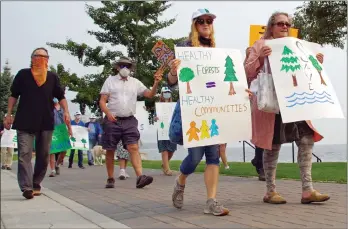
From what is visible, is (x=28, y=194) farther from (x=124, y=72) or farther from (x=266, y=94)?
(x=266, y=94)

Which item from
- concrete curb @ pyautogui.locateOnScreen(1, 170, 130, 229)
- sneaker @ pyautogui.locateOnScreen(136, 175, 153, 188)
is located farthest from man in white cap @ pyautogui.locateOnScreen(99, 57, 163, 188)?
concrete curb @ pyautogui.locateOnScreen(1, 170, 130, 229)

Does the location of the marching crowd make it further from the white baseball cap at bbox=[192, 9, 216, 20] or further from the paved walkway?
the paved walkway

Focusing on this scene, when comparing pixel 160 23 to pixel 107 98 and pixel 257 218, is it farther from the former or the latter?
pixel 257 218

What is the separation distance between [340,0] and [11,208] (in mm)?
13377

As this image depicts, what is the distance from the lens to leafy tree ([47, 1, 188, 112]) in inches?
1359

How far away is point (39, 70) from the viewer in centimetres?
678

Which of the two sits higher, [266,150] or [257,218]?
[266,150]

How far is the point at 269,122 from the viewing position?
5168 millimetres

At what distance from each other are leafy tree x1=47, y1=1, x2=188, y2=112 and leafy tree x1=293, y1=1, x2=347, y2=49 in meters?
18.1

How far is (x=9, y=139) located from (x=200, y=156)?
37.3 feet

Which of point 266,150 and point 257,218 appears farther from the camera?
point 266,150

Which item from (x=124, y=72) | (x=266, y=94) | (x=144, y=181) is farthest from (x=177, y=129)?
(x=124, y=72)

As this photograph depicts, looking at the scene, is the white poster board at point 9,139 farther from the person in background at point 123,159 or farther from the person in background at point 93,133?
the person in background at point 123,159

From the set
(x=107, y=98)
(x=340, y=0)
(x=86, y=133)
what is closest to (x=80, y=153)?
(x=86, y=133)
